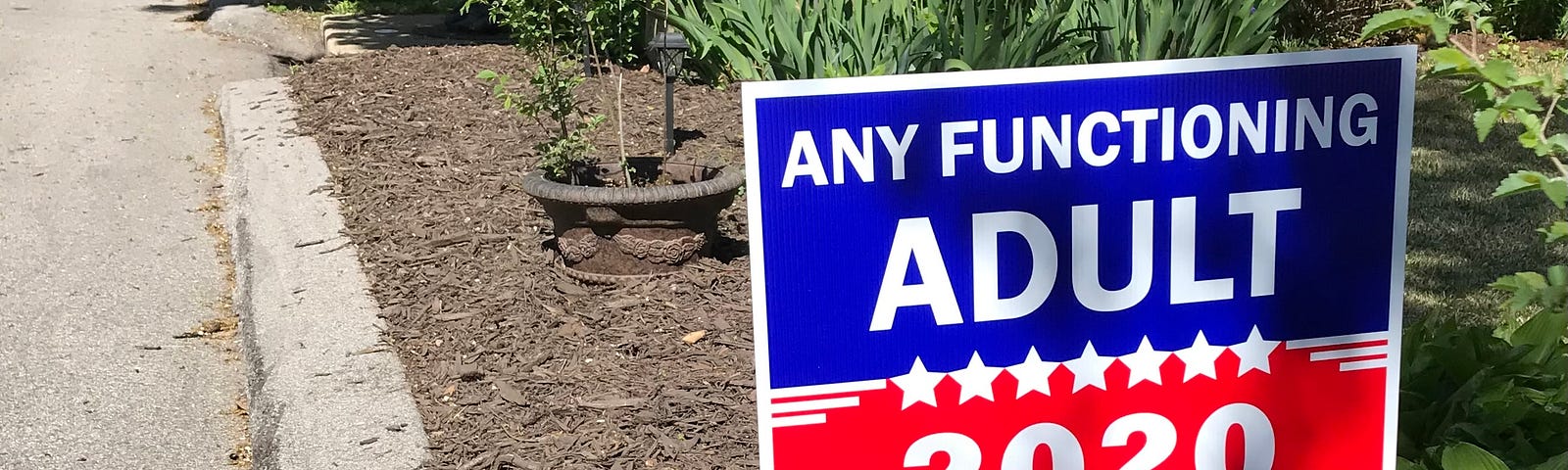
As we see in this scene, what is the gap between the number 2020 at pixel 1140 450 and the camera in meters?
1.63

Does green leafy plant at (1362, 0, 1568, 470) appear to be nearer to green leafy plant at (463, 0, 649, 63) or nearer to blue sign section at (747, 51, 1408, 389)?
blue sign section at (747, 51, 1408, 389)

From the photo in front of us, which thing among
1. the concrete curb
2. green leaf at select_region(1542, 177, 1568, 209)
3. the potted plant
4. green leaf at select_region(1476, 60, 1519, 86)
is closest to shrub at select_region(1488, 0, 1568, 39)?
the potted plant

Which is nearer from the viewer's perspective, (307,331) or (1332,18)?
(307,331)

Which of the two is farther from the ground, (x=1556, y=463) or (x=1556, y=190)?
(x=1556, y=190)

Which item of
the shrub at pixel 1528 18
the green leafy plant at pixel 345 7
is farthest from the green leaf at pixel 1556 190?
the green leafy plant at pixel 345 7

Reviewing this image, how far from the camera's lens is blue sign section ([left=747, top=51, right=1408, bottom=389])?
1.50 metres

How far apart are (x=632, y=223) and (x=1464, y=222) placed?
125 inches

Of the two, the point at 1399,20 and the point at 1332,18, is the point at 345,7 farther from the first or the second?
the point at 1399,20

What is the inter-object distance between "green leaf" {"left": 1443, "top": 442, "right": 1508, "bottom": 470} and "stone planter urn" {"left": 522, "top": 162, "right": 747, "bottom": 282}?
2.71 meters

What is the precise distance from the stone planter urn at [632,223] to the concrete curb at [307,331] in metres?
0.67

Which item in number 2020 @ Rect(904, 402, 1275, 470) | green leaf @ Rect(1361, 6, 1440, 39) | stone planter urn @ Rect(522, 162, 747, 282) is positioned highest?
green leaf @ Rect(1361, 6, 1440, 39)

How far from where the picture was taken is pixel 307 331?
428 centimetres

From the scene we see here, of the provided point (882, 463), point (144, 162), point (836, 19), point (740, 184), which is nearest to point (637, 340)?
point (740, 184)

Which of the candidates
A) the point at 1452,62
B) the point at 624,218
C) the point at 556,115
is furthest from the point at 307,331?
the point at 1452,62
